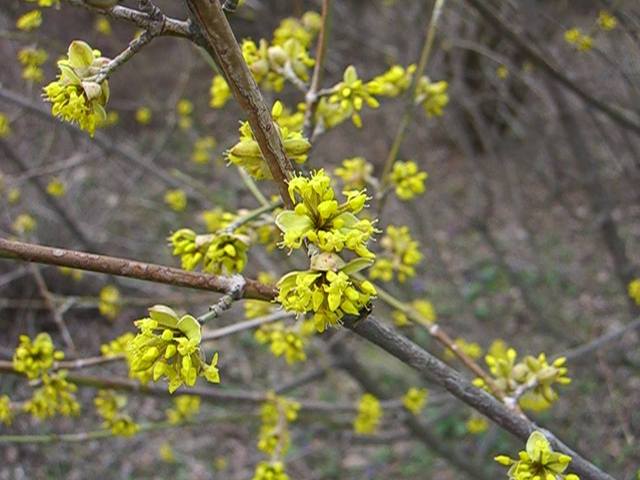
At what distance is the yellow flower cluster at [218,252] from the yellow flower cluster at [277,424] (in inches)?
31.3

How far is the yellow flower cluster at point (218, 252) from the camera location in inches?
59.4

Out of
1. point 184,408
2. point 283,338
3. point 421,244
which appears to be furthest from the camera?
point 421,244

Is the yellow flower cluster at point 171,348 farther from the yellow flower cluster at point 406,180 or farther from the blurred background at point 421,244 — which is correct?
the blurred background at point 421,244

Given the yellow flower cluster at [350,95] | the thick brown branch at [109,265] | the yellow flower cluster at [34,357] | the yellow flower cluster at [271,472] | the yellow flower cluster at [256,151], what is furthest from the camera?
the yellow flower cluster at [271,472]

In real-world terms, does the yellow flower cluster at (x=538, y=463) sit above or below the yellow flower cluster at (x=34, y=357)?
below

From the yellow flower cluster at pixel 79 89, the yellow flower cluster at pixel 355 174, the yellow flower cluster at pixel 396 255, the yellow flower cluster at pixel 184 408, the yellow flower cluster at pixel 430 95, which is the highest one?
the yellow flower cluster at pixel 430 95

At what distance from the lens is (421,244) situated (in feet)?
15.5

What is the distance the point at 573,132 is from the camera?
159 inches

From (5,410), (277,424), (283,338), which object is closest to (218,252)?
(283,338)

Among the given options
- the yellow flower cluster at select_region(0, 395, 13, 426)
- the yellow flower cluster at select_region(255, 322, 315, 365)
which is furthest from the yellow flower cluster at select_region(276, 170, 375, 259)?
the yellow flower cluster at select_region(0, 395, 13, 426)

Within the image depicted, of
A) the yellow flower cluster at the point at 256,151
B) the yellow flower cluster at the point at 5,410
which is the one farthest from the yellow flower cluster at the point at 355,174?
the yellow flower cluster at the point at 5,410

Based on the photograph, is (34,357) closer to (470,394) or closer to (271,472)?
(271,472)

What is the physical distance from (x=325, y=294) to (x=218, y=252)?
0.42 m

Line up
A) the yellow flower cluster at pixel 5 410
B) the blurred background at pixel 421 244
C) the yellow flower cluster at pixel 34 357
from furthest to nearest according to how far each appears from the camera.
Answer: the blurred background at pixel 421 244 < the yellow flower cluster at pixel 5 410 < the yellow flower cluster at pixel 34 357
